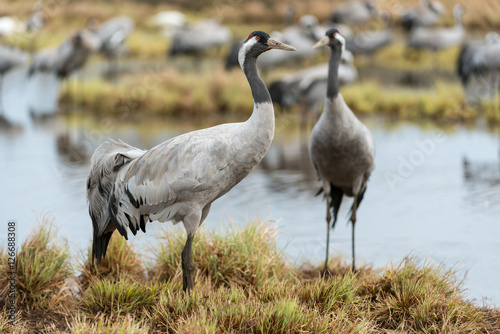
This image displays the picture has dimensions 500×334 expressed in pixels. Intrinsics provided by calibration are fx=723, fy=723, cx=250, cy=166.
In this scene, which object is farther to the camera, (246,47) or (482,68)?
(482,68)

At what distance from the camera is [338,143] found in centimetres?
539

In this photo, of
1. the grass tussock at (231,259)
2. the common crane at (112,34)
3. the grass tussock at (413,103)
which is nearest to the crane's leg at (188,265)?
the grass tussock at (231,259)

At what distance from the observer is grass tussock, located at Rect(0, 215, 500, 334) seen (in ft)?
13.3

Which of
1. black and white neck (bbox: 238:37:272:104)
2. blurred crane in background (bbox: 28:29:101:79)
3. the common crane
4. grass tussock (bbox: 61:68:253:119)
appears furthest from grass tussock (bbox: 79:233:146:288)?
the common crane

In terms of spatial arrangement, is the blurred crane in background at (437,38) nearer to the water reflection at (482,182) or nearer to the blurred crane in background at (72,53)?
the blurred crane in background at (72,53)

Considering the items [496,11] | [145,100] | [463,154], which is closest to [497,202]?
[463,154]

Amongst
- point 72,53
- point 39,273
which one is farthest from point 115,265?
point 72,53

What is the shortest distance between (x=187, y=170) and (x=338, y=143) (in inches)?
57.7

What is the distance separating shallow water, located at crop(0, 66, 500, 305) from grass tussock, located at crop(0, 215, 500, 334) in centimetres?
36

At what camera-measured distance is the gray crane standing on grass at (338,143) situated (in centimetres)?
536

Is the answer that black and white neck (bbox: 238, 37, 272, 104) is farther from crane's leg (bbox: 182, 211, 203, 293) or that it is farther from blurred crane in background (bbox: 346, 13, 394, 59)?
blurred crane in background (bbox: 346, 13, 394, 59)

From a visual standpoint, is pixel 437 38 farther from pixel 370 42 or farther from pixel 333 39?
pixel 333 39

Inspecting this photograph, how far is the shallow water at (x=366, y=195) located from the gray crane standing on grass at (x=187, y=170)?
804 millimetres

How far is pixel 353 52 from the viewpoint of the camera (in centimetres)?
1942
